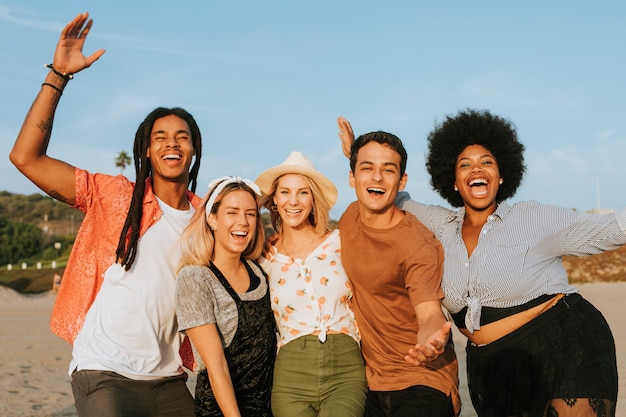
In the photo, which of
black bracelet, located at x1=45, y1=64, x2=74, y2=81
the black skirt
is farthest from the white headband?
the black skirt

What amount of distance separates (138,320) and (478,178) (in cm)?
275

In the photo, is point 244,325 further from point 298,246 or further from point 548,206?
point 548,206

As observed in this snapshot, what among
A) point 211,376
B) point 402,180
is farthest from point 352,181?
point 211,376

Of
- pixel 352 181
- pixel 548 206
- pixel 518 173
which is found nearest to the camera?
pixel 548 206

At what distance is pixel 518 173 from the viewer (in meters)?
5.57

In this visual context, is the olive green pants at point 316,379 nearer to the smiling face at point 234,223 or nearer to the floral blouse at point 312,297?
the floral blouse at point 312,297

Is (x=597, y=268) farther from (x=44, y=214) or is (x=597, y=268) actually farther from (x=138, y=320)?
(x=44, y=214)

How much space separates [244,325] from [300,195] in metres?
1.25

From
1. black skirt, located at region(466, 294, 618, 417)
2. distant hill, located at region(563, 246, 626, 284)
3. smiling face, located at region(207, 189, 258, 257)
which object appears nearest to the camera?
black skirt, located at region(466, 294, 618, 417)

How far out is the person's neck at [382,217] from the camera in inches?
195

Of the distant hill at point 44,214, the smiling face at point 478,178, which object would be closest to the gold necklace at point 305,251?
the smiling face at point 478,178

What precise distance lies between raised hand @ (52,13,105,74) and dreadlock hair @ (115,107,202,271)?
66 cm

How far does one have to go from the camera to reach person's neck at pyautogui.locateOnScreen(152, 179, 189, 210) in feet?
17.5

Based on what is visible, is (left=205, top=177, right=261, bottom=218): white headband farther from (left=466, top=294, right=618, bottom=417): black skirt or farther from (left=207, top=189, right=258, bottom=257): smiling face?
(left=466, top=294, right=618, bottom=417): black skirt
